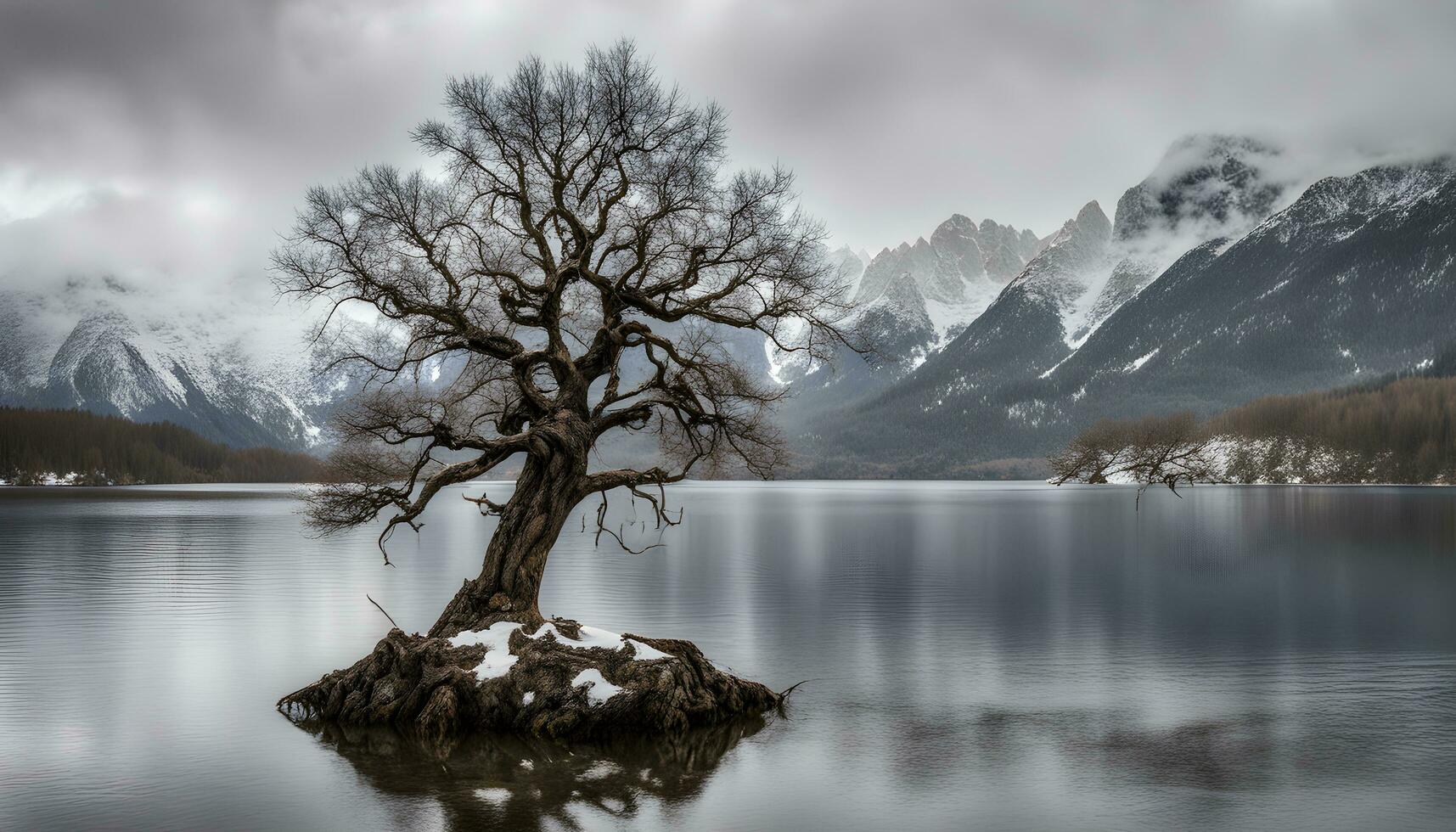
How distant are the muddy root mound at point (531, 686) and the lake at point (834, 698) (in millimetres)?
557

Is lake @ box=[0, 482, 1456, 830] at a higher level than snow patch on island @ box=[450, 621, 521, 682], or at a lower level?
lower

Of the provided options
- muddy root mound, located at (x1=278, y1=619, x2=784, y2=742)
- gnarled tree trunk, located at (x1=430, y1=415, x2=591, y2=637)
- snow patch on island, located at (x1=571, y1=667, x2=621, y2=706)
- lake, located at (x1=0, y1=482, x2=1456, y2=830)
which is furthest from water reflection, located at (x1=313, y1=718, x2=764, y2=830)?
gnarled tree trunk, located at (x1=430, y1=415, x2=591, y2=637)

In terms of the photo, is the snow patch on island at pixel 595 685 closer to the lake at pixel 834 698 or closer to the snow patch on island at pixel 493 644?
the lake at pixel 834 698

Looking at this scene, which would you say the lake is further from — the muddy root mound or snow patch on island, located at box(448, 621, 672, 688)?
snow patch on island, located at box(448, 621, 672, 688)

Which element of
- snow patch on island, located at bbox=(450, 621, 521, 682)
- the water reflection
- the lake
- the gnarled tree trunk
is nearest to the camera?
the water reflection

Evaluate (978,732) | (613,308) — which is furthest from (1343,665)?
(613,308)

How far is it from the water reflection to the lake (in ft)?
0.19

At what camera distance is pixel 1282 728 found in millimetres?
16422

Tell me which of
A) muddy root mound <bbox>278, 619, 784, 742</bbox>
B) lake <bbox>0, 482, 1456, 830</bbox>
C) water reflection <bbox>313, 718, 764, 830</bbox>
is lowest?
lake <bbox>0, 482, 1456, 830</bbox>

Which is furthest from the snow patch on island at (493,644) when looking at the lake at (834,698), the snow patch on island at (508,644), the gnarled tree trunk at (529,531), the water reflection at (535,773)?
the lake at (834,698)

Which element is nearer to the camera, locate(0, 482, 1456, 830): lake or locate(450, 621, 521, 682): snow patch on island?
locate(0, 482, 1456, 830): lake

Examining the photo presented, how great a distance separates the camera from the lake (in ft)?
41.4

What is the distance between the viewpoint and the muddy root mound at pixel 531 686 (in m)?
15.5

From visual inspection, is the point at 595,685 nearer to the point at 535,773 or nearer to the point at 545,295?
the point at 535,773
